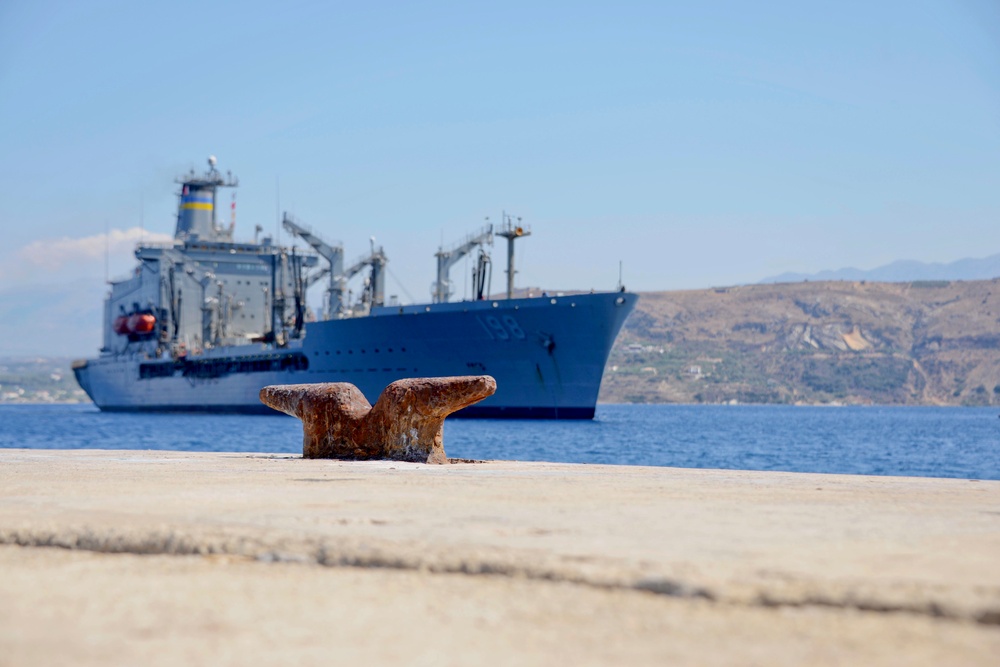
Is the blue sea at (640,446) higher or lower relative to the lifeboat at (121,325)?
lower

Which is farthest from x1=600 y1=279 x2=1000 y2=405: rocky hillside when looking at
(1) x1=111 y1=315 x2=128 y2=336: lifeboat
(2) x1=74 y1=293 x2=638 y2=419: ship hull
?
(2) x1=74 y1=293 x2=638 y2=419: ship hull

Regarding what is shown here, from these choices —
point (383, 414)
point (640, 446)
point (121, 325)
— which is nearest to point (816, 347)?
point (121, 325)

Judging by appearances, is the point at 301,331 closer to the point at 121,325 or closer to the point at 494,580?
the point at 121,325

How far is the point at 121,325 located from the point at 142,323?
359cm

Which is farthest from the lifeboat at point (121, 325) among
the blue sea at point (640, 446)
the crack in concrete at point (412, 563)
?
the crack in concrete at point (412, 563)

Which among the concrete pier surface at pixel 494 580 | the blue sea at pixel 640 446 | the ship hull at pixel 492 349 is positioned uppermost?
the ship hull at pixel 492 349

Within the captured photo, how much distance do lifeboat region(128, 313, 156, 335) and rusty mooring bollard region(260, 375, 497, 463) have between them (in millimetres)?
54028

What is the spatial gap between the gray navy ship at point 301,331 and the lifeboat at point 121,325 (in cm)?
13

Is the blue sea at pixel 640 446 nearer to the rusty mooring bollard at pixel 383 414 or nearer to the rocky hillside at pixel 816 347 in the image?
the rusty mooring bollard at pixel 383 414

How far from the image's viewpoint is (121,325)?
212 feet

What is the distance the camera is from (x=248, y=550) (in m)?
3.92

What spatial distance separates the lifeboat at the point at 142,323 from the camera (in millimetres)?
61375

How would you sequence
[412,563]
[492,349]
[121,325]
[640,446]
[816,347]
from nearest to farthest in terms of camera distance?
[412,563]
[640,446]
[492,349]
[121,325]
[816,347]

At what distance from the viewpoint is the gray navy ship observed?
41.2 meters
